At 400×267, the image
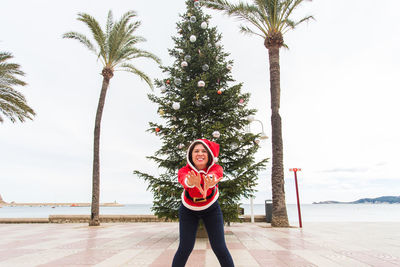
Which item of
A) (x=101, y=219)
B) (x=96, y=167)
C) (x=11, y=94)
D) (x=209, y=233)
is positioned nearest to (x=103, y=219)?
(x=101, y=219)

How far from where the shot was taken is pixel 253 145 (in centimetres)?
775

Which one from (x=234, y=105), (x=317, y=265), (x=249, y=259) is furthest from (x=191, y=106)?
(x=317, y=265)

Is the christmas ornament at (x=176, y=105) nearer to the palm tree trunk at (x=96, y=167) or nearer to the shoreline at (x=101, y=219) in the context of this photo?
the palm tree trunk at (x=96, y=167)

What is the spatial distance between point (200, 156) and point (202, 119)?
5.21 metres

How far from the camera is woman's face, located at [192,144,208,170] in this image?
2965 millimetres

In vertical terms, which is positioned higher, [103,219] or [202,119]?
[202,119]

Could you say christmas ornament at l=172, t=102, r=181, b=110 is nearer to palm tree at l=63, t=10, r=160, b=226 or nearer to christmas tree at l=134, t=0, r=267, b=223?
christmas tree at l=134, t=0, r=267, b=223

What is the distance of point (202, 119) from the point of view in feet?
26.7

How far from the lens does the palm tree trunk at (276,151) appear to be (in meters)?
10.9

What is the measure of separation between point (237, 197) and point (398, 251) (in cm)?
398

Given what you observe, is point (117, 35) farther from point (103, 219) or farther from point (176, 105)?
point (103, 219)

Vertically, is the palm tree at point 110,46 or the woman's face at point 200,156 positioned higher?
the palm tree at point 110,46

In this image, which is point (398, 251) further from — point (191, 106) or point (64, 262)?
point (64, 262)

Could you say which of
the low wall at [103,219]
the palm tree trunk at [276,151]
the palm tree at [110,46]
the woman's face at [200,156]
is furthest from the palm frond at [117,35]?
the woman's face at [200,156]
